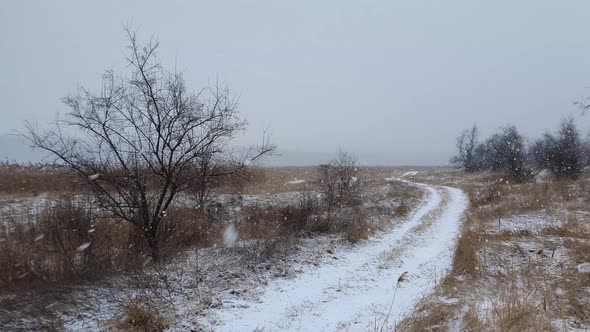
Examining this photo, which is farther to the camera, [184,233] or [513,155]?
[513,155]

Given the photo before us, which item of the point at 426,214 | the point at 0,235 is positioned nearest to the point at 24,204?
the point at 0,235

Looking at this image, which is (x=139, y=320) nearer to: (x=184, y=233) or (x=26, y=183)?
(x=184, y=233)

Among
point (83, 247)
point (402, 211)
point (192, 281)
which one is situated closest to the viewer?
point (192, 281)

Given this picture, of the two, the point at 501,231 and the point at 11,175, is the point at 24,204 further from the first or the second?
the point at 501,231

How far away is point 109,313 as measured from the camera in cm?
555

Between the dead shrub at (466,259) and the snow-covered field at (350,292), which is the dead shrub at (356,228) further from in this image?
the dead shrub at (466,259)

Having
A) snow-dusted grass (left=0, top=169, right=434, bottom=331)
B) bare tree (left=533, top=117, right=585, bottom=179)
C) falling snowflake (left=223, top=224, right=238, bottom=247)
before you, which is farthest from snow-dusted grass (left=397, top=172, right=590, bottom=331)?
bare tree (left=533, top=117, right=585, bottom=179)

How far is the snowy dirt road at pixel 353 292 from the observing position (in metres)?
5.70

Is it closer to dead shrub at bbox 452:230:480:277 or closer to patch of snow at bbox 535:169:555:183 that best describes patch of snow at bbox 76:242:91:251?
dead shrub at bbox 452:230:480:277

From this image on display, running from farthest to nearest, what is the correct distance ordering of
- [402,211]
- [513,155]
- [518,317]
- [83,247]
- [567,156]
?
[513,155] < [567,156] < [402,211] < [83,247] < [518,317]

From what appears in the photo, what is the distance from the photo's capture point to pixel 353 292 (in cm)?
718

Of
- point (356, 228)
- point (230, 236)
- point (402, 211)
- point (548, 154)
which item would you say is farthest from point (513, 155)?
point (230, 236)

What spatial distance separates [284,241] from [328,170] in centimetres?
1052

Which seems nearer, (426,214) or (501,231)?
(501,231)
